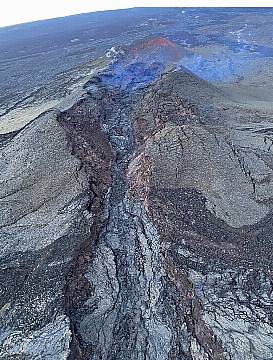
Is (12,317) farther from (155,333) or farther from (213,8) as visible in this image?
(213,8)

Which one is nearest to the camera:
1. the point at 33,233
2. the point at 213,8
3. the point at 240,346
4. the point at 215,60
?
the point at 240,346

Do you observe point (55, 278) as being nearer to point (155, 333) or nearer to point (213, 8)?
point (155, 333)

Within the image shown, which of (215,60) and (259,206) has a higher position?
(259,206)

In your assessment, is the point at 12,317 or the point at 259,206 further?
the point at 259,206

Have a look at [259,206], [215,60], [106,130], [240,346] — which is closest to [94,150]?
[106,130]

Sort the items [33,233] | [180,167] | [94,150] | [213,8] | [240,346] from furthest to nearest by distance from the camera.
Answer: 1. [213,8]
2. [94,150]
3. [180,167]
4. [33,233]
5. [240,346]

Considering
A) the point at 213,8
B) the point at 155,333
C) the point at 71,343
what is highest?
the point at 71,343
